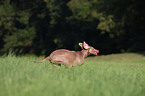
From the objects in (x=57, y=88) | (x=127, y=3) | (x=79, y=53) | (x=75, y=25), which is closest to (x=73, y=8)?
(x=75, y=25)

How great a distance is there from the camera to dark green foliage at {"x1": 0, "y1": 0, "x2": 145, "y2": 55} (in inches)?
999

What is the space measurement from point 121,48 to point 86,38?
23.9 feet

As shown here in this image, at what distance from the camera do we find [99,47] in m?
36.2

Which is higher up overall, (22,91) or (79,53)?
(79,53)

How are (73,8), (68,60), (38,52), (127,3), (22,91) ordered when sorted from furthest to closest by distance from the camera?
(38,52), (73,8), (127,3), (68,60), (22,91)

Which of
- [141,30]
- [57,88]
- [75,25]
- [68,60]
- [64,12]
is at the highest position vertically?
[64,12]

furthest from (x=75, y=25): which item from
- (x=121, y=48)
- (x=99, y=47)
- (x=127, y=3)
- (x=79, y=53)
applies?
(x=79, y=53)

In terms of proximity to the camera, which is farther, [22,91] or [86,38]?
[86,38]

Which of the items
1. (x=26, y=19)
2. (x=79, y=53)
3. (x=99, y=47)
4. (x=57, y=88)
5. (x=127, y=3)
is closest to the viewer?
(x=57, y=88)

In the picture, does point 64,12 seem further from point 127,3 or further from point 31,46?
point 127,3

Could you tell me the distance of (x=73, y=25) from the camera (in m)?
38.7

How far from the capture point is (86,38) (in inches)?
1500

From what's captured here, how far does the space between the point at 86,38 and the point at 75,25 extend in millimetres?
3533

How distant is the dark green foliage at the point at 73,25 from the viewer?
25383 millimetres
